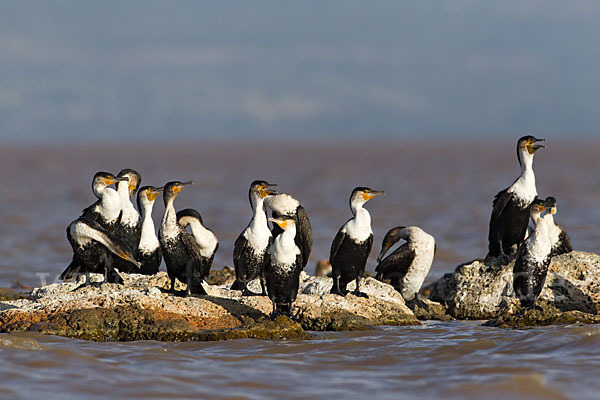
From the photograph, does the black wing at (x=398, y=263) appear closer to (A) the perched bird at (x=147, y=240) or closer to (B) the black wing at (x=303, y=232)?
(B) the black wing at (x=303, y=232)

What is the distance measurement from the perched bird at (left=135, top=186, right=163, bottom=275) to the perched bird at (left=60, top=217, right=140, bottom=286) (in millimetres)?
752

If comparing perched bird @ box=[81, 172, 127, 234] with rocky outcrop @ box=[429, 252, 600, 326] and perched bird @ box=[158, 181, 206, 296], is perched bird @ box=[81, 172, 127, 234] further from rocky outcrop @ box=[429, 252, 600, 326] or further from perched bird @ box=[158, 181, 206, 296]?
rocky outcrop @ box=[429, 252, 600, 326]

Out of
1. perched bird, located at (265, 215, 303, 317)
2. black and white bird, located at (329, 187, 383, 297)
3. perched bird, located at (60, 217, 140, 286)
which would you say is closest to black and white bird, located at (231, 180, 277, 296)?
black and white bird, located at (329, 187, 383, 297)

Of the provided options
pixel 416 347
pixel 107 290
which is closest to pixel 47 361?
pixel 107 290

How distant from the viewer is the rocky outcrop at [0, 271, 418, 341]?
8.58 meters

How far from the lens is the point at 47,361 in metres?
7.60

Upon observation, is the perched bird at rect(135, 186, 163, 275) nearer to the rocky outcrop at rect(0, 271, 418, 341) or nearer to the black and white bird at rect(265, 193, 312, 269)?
the rocky outcrop at rect(0, 271, 418, 341)

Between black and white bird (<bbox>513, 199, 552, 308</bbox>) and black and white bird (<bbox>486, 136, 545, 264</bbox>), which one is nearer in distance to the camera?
black and white bird (<bbox>513, 199, 552, 308</bbox>)

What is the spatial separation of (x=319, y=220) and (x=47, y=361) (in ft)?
53.5

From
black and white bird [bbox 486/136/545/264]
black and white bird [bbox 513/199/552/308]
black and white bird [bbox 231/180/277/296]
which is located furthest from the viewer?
black and white bird [bbox 486/136/545/264]

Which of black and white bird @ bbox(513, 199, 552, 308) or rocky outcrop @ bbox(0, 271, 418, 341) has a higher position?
black and white bird @ bbox(513, 199, 552, 308)

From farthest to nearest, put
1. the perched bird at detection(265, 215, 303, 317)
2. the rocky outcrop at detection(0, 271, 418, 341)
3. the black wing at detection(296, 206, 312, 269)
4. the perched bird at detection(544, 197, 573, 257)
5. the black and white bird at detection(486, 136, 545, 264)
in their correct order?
the perched bird at detection(544, 197, 573, 257) → the black and white bird at detection(486, 136, 545, 264) → the black wing at detection(296, 206, 312, 269) → the perched bird at detection(265, 215, 303, 317) → the rocky outcrop at detection(0, 271, 418, 341)

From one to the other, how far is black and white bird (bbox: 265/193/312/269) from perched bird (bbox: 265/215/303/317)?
1467 mm

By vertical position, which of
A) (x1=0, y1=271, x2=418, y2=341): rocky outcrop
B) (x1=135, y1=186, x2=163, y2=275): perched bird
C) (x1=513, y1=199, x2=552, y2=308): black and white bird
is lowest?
(x1=0, y1=271, x2=418, y2=341): rocky outcrop
